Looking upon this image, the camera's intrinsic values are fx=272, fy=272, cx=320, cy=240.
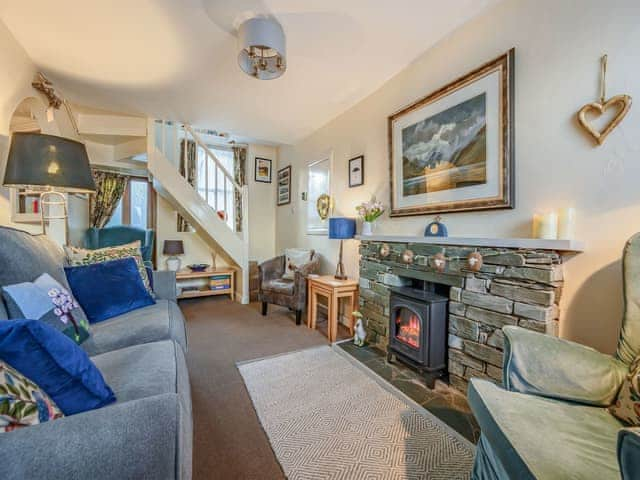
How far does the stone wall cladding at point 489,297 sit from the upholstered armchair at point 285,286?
1.35 metres

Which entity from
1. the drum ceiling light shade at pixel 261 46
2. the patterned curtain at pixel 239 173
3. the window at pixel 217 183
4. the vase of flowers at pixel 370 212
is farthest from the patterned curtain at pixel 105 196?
the vase of flowers at pixel 370 212

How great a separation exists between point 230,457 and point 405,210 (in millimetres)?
2094

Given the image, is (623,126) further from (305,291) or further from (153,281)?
(153,281)

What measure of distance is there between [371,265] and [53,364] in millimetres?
2279

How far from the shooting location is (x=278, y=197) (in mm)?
5012

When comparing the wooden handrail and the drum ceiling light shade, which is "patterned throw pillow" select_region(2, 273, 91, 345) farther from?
the wooden handrail

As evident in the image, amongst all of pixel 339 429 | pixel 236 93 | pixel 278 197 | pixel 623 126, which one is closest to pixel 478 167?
pixel 623 126

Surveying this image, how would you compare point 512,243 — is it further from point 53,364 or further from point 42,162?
Result: point 42,162

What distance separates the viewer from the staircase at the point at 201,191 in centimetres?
363

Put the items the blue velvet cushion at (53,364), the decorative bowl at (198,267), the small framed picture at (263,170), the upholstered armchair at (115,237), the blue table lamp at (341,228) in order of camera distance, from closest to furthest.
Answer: the blue velvet cushion at (53,364) → the blue table lamp at (341,228) → the upholstered armchair at (115,237) → the decorative bowl at (198,267) → the small framed picture at (263,170)

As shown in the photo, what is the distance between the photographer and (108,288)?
1.87 metres

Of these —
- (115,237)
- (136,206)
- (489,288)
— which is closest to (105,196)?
(136,206)

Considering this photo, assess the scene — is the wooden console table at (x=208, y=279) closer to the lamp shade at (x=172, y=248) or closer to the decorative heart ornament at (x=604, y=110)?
the lamp shade at (x=172, y=248)

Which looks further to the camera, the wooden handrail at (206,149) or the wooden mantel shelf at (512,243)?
the wooden handrail at (206,149)
